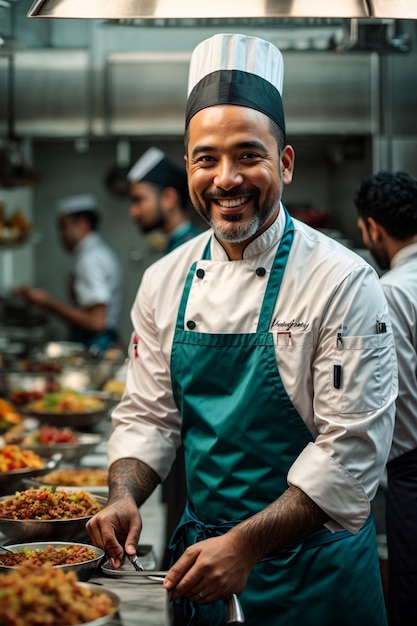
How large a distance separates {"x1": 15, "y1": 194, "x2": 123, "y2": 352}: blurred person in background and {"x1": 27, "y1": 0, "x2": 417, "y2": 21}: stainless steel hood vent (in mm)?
4339

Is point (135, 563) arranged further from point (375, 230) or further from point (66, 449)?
point (375, 230)

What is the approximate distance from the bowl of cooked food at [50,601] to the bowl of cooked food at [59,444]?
1.43 meters

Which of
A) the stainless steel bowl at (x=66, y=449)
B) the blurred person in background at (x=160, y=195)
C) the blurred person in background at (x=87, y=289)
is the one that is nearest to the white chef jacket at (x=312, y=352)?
the stainless steel bowl at (x=66, y=449)

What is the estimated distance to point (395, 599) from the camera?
2.76 m

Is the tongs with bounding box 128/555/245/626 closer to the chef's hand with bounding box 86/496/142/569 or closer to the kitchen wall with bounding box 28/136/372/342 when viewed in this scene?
the chef's hand with bounding box 86/496/142/569

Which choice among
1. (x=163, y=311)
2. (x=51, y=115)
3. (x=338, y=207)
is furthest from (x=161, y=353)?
(x=338, y=207)

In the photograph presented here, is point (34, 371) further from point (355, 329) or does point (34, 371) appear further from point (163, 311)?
Result: point (355, 329)

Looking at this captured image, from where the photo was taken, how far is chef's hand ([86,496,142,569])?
193cm

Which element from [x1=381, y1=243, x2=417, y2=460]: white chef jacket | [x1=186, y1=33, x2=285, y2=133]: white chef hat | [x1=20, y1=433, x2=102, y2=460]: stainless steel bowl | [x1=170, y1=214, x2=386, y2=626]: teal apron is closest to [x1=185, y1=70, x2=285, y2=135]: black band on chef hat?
[x1=186, y1=33, x2=285, y2=133]: white chef hat

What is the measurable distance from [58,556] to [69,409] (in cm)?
199

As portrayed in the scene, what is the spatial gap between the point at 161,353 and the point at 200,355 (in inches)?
7.2

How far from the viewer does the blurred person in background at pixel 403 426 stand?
2721 mm

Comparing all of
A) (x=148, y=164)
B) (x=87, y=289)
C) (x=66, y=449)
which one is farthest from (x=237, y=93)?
(x=87, y=289)

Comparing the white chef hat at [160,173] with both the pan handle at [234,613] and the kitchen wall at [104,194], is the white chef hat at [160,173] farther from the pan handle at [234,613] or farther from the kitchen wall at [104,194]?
the pan handle at [234,613]
